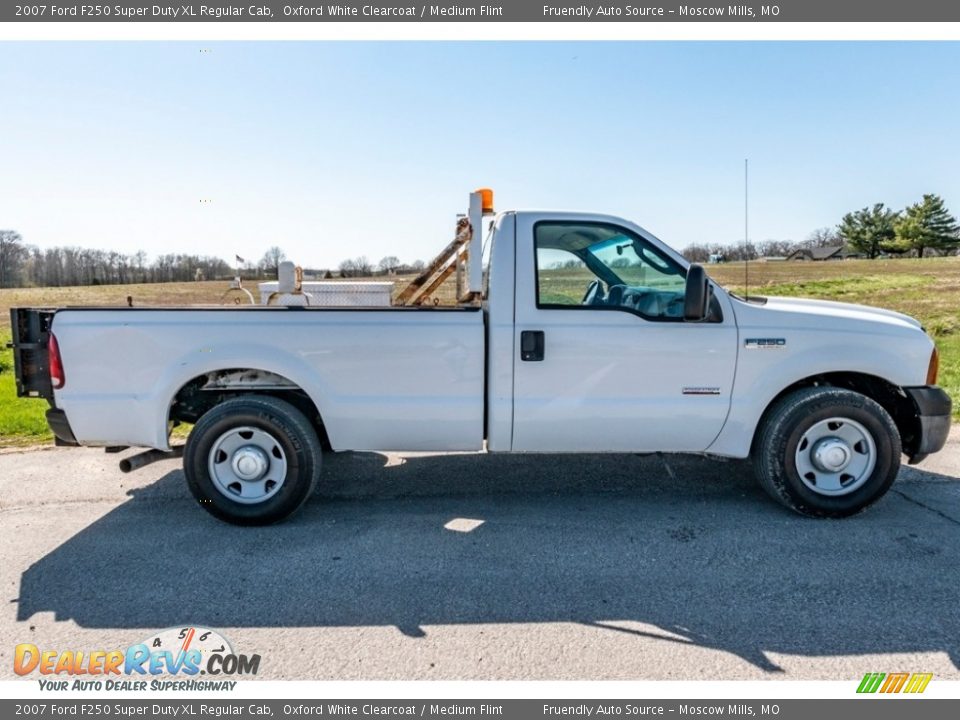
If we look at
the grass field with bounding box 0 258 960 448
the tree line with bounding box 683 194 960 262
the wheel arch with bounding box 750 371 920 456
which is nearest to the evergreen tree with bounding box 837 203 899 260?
the tree line with bounding box 683 194 960 262

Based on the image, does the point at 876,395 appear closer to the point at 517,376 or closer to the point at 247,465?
the point at 517,376

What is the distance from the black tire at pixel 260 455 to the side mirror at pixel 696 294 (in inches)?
101

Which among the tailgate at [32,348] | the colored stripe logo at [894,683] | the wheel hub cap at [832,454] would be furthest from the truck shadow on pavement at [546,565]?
the tailgate at [32,348]

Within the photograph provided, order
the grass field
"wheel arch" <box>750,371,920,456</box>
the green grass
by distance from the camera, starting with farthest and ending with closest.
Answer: the green grass, the grass field, "wheel arch" <box>750,371,920,456</box>

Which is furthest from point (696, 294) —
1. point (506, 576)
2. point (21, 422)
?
point (21, 422)

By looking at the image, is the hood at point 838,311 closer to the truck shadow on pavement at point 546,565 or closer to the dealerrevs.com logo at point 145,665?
the truck shadow on pavement at point 546,565

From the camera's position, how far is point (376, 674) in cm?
271

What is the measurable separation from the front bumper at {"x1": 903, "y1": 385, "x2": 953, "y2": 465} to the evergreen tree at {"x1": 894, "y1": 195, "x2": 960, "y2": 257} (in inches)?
3794

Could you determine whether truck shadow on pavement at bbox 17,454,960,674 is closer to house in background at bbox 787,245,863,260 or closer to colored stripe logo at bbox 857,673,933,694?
colored stripe logo at bbox 857,673,933,694

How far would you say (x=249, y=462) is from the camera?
13.7 feet

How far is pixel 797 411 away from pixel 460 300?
258 centimetres

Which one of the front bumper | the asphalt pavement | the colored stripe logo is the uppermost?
the front bumper

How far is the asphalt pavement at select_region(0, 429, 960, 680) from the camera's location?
9.32 ft

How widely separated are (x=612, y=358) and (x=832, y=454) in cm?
160
